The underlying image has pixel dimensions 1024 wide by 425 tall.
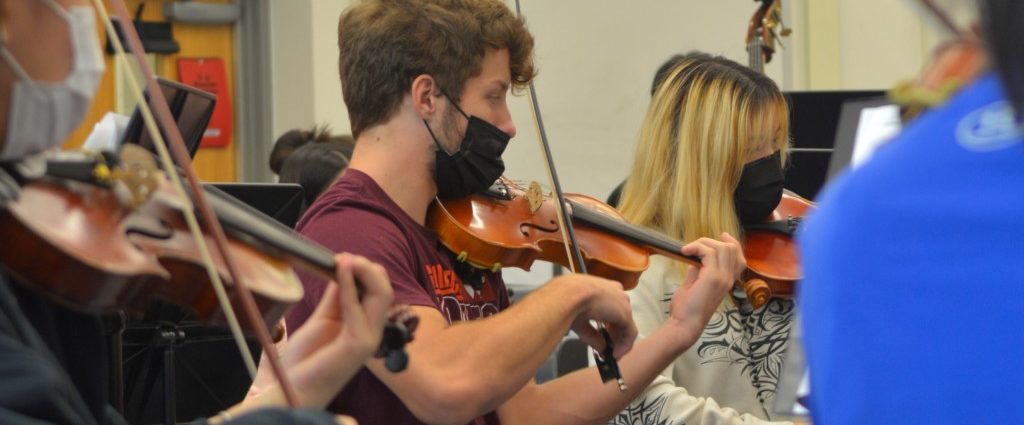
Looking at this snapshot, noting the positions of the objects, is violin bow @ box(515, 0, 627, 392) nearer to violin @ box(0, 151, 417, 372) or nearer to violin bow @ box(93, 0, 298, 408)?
violin @ box(0, 151, 417, 372)

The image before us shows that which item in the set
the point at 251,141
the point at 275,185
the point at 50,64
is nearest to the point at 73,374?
the point at 50,64

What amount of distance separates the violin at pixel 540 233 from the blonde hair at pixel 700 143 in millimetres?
149

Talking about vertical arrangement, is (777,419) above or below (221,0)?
below

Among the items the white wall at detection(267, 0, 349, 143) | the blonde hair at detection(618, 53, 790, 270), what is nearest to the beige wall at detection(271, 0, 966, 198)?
the white wall at detection(267, 0, 349, 143)

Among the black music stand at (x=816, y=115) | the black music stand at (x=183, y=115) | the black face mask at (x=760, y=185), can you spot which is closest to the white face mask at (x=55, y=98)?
the black music stand at (x=183, y=115)

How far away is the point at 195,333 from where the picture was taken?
3092 millimetres

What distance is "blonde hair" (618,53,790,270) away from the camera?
8.61 ft

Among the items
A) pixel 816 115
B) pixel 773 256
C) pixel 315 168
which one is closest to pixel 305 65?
pixel 315 168

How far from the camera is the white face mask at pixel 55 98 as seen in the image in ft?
3.56

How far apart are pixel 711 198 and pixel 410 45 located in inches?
28.2

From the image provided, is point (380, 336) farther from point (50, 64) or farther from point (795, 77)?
point (795, 77)

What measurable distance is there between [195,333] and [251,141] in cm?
295

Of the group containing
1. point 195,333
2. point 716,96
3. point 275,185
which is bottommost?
point 195,333

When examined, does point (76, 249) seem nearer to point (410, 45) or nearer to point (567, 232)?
point (410, 45)
